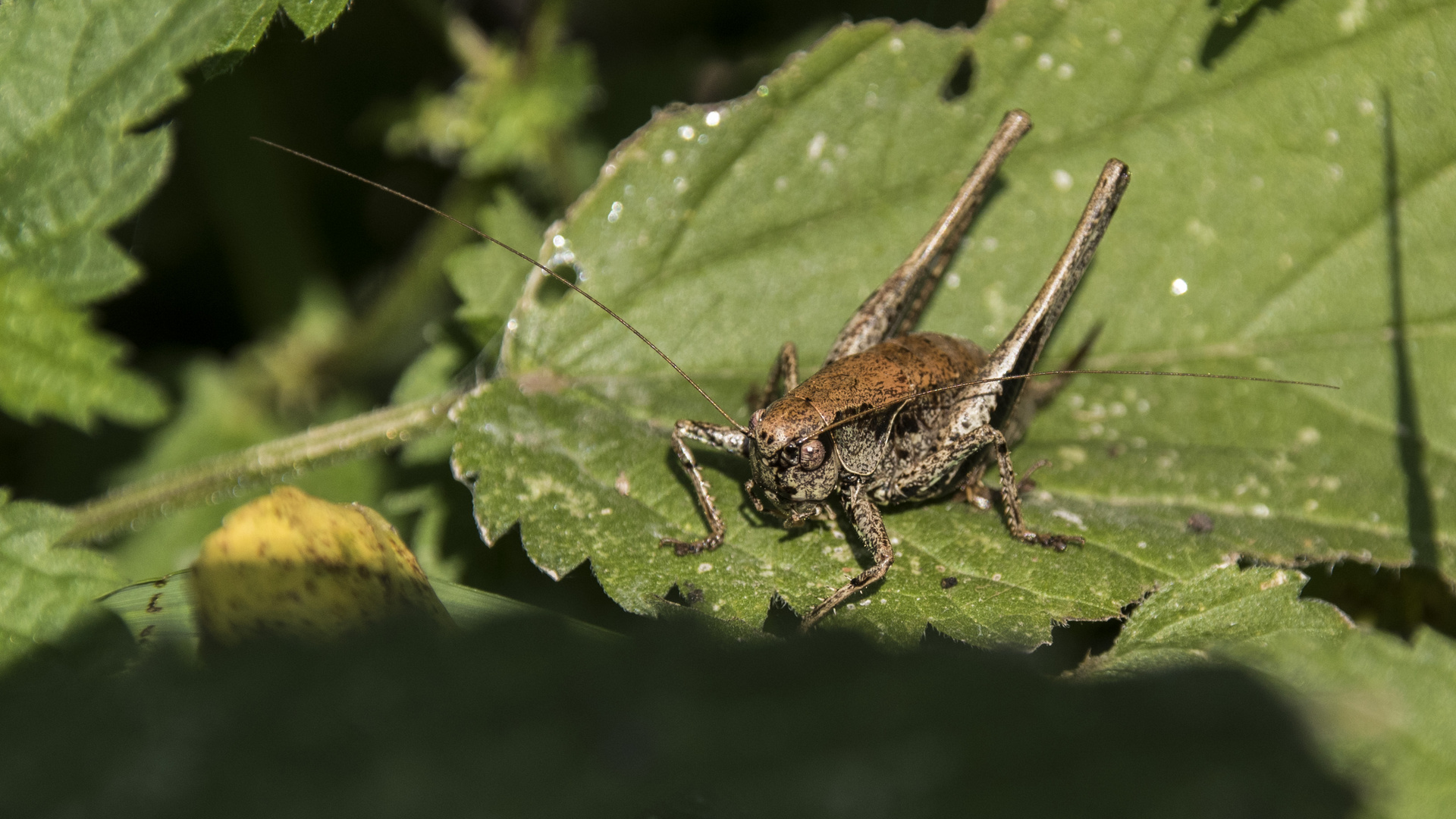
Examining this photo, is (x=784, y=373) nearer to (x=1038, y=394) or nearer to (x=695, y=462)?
(x=695, y=462)

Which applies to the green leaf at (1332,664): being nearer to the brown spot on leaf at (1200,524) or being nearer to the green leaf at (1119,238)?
the brown spot on leaf at (1200,524)

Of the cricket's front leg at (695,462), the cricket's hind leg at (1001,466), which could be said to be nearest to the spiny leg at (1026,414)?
the cricket's hind leg at (1001,466)

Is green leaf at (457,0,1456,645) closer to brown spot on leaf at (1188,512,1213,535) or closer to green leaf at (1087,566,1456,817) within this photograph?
brown spot on leaf at (1188,512,1213,535)

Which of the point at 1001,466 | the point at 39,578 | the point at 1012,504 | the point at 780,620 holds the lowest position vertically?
the point at 780,620

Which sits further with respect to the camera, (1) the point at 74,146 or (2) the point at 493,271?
(2) the point at 493,271

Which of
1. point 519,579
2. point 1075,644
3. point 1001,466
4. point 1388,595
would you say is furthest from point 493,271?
point 1388,595

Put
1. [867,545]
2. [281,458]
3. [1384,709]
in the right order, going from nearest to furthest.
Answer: [1384,709] < [867,545] < [281,458]

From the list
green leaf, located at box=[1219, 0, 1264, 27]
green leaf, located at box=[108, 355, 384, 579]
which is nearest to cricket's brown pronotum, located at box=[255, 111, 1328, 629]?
green leaf, located at box=[1219, 0, 1264, 27]

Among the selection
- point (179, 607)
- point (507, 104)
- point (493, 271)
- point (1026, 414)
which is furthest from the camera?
point (507, 104)
